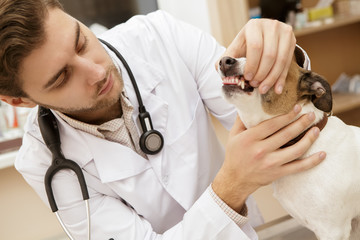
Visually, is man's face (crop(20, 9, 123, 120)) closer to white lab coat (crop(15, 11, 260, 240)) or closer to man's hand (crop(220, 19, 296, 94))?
white lab coat (crop(15, 11, 260, 240))

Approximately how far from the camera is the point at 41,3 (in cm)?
90

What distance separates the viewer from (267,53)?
2.57 ft

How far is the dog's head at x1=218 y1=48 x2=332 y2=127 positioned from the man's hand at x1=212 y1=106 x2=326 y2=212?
0.10 ft

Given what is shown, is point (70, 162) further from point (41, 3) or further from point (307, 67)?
point (307, 67)

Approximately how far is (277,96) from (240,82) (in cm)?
10

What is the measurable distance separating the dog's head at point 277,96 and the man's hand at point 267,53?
0.10ft

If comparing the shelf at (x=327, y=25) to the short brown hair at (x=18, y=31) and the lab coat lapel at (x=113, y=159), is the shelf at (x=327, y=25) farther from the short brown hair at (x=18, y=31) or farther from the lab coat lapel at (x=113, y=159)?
the short brown hair at (x=18, y=31)

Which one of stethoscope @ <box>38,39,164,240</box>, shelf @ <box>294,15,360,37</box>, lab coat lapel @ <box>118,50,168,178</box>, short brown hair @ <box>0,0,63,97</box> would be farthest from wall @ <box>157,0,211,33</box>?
short brown hair @ <box>0,0,63,97</box>

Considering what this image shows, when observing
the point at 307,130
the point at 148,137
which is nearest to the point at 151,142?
the point at 148,137

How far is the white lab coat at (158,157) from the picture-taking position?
1.00 metres

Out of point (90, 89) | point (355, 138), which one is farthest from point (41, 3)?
point (355, 138)

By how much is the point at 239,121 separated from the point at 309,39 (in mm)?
1819

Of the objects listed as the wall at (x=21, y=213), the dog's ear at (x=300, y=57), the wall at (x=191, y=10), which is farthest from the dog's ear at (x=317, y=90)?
the wall at (x=21, y=213)

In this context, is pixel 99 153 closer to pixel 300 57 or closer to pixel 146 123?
pixel 146 123
